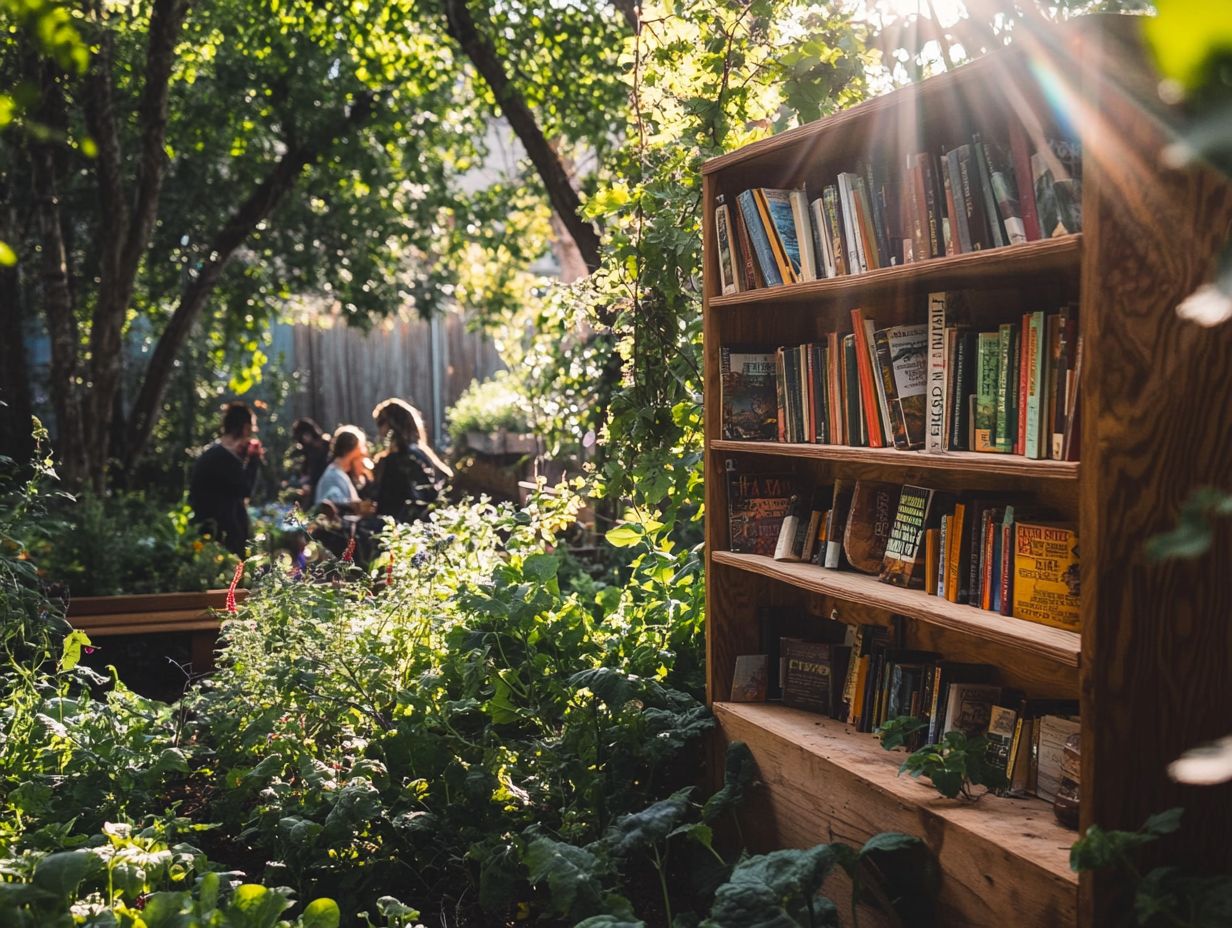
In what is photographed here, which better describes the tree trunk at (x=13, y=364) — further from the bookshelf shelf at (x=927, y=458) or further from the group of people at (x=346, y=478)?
the bookshelf shelf at (x=927, y=458)

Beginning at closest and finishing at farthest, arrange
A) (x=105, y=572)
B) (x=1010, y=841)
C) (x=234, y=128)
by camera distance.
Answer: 1. (x=1010, y=841)
2. (x=105, y=572)
3. (x=234, y=128)

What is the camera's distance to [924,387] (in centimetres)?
275

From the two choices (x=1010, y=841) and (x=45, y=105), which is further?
(x=45, y=105)

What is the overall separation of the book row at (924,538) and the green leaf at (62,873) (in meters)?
1.90

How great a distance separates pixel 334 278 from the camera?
1013cm

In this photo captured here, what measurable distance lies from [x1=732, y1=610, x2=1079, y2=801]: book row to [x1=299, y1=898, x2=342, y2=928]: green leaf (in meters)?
1.41

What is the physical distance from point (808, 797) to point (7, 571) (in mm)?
2539

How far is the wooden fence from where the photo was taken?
15078mm

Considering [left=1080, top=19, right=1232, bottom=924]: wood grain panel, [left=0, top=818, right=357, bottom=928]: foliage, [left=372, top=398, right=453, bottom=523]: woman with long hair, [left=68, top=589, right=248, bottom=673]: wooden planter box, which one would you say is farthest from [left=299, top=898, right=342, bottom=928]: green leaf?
[left=372, top=398, right=453, bottom=523]: woman with long hair

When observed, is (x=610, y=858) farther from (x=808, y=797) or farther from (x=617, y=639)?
(x=617, y=639)

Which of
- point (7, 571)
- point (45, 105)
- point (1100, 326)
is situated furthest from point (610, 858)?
point (45, 105)

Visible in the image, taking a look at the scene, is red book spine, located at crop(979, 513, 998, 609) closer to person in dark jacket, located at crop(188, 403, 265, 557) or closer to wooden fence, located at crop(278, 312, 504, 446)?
person in dark jacket, located at crop(188, 403, 265, 557)

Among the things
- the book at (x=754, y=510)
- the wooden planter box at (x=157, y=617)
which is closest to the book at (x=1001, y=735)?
the book at (x=754, y=510)

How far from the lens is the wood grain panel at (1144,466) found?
6.91 ft
